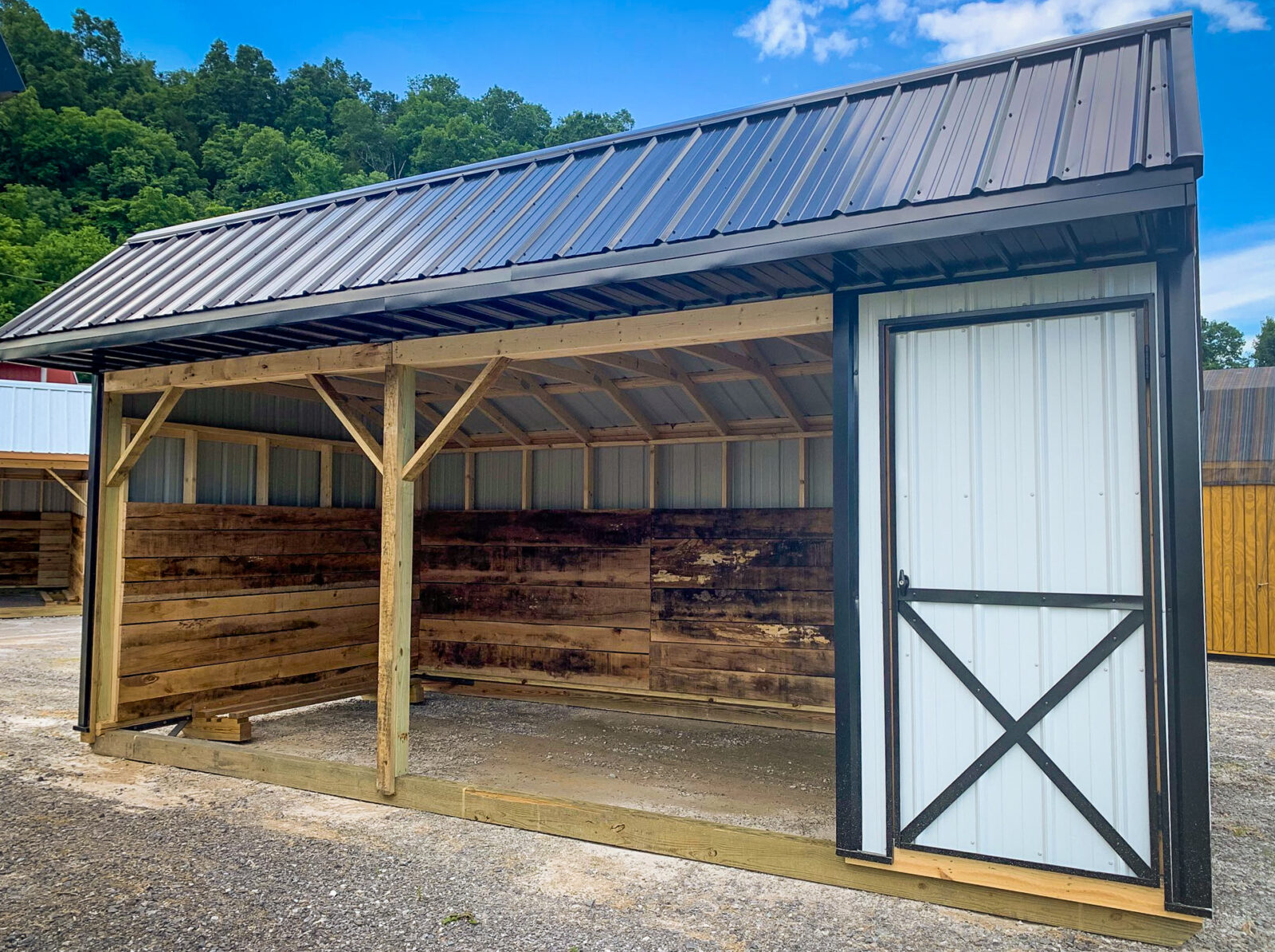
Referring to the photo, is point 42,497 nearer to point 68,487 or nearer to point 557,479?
point 68,487

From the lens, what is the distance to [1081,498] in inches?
149

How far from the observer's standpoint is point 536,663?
9.01 m

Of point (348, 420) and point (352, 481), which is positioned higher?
point (348, 420)

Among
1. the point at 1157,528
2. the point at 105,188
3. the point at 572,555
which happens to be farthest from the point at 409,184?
the point at 105,188

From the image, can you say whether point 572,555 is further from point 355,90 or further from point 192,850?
point 355,90

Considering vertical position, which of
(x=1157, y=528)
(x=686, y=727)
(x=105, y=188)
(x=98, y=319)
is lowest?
(x=686, y=727)

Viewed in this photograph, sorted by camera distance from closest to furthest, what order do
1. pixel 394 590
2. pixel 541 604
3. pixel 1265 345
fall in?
pixel 394 590
pixel 541 604
pixel 1265 345

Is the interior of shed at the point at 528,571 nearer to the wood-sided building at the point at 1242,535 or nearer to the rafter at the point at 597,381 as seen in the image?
the rafter at the point at 597,381

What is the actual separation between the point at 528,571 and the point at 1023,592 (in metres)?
5.90

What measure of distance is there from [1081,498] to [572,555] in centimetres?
567

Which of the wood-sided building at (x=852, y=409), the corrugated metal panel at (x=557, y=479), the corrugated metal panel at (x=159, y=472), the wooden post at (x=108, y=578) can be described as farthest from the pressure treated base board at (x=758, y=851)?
the corrugated metal panel at (x=557, y=479)

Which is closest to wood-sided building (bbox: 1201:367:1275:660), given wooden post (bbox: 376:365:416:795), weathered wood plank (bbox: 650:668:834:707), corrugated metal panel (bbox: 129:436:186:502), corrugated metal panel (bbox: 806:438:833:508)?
corrugated metal panel (bbox: 806:438:833:508)

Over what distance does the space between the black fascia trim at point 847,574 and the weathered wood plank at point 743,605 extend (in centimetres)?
341

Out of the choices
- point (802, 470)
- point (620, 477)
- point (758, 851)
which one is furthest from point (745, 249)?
point (620, 477)
